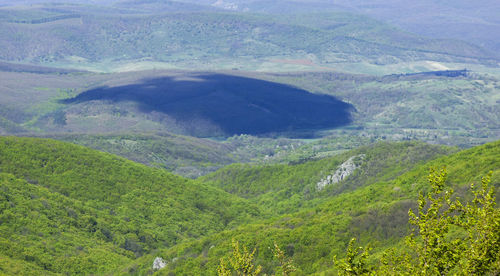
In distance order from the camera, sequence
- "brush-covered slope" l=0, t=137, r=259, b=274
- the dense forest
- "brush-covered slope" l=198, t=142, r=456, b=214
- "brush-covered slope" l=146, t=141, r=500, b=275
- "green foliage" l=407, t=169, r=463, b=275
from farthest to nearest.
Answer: "brush-covered slope" l=198, t=142, r=456, b=214, "brush-covered slope" l=0, t=137, r=259, b=274, the dense forest, "brush-covered slope" l=146, t=141, r=500, b=275, "green foliage" l=407, t=169, r=463, b=275

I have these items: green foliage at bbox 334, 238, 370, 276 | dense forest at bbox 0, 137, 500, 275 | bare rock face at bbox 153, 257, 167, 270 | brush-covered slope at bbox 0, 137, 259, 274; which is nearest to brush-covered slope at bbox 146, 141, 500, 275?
dense forest at bbox 0, 137, 500, 275

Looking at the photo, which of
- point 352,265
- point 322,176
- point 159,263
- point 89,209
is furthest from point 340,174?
point 352,265

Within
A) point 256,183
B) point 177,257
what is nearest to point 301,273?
point 177,257

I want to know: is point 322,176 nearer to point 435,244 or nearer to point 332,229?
point 332,229

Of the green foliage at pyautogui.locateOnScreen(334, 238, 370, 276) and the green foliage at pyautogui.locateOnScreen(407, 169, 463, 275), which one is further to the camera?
the green foliage at pyautogui.locateOnScreen(407, 169, 463, 275)

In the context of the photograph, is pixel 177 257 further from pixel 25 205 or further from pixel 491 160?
pixel 491 160

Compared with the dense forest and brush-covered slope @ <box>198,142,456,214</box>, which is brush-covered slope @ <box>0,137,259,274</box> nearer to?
the dense forest
